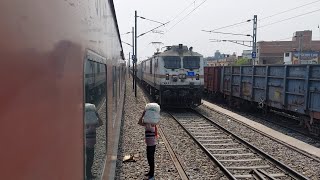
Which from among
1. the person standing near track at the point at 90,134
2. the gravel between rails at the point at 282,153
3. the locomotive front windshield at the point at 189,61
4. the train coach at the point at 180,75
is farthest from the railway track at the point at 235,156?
the person standing near track at the point at 90,134

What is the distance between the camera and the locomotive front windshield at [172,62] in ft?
60.8

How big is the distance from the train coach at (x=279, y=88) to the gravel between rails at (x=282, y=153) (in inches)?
63.5

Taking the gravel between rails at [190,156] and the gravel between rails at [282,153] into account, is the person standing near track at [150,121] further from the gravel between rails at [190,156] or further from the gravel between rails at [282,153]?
the gravel between rails at [282,153]

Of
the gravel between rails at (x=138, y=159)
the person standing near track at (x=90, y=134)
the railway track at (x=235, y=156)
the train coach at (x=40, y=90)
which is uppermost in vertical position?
the train coach at (x=40, y=90)

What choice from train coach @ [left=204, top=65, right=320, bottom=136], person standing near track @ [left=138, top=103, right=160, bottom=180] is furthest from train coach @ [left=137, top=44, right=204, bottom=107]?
person standing near track @ [left=138, top=103, right=160, bottom=180]

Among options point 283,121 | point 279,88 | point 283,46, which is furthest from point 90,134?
point 283,46

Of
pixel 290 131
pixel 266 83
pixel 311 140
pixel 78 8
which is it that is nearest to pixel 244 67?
pixel 266 83

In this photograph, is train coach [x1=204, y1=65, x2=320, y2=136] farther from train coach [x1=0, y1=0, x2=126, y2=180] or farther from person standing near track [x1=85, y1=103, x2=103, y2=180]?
train coach [x1=0, y1=0, x2=126, y2=180]

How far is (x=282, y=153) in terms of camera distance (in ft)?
31.5

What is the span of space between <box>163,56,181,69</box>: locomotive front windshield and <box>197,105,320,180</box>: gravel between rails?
17.2 ft

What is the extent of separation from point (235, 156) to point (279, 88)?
5737 mm

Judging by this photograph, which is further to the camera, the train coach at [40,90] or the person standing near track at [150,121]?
the person standing near track at [150,121]

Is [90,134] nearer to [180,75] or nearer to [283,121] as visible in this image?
[283,121]

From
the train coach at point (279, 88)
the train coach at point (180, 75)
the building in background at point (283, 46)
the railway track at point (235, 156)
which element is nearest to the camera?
the railway track at point (235, 156)
